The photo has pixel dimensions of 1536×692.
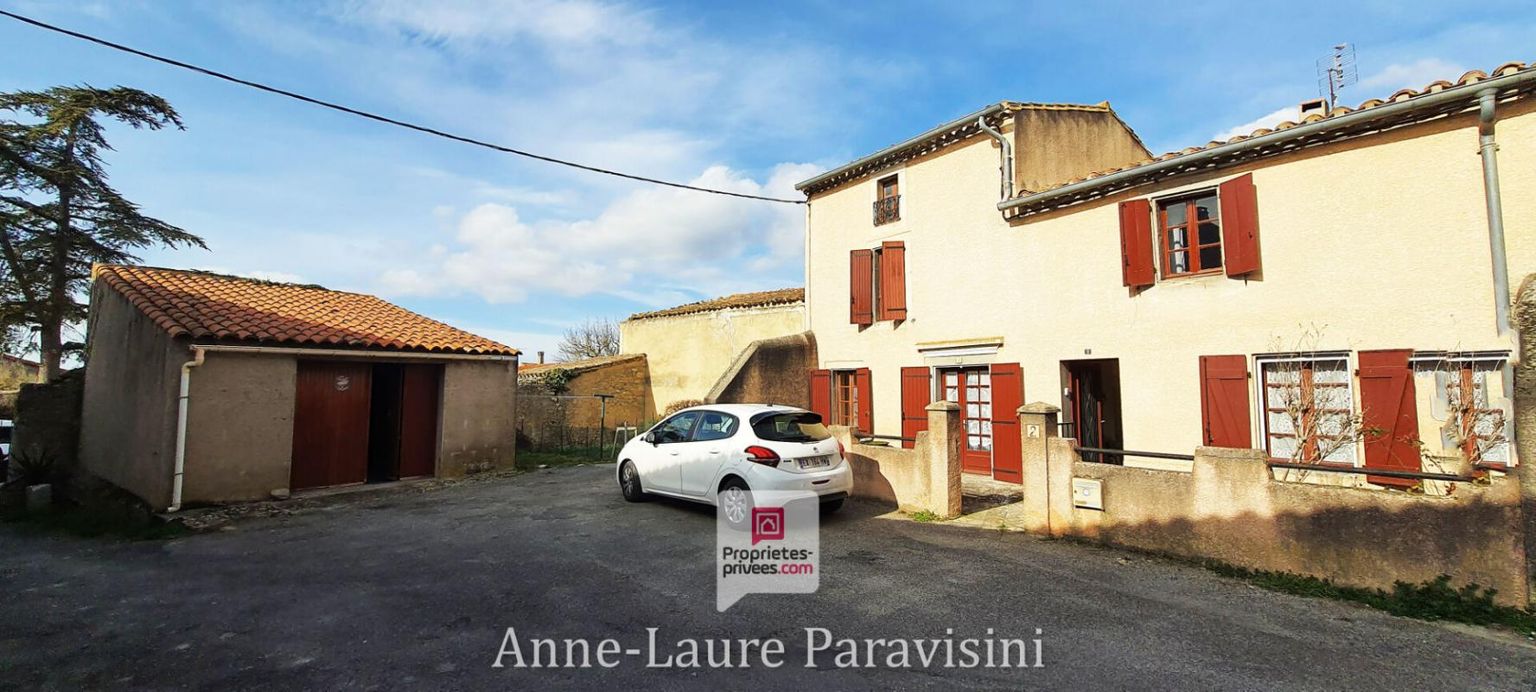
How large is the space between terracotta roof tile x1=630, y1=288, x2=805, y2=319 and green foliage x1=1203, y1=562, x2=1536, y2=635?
42.7 ft

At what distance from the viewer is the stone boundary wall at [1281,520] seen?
456cm

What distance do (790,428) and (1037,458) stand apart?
282 centimetres

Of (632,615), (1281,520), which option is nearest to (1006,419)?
(1281,520)

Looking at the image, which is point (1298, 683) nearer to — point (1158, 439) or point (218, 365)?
point (1158, 439)

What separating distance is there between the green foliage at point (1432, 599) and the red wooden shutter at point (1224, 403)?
343 centimetres

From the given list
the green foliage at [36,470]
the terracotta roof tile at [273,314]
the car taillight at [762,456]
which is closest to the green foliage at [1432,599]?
the car taillight at [762,456]

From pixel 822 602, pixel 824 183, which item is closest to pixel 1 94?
pixel 824 183

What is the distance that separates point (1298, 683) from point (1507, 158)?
6.83m

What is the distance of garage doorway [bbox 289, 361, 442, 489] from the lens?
10.3 m

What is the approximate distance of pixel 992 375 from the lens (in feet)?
35.7

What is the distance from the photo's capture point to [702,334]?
2061 cm

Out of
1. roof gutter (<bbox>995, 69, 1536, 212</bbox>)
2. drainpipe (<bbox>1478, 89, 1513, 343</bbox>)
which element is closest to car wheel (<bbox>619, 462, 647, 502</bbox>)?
roof gutter (<bbox>995, 69, 1536, 212</bbox>)

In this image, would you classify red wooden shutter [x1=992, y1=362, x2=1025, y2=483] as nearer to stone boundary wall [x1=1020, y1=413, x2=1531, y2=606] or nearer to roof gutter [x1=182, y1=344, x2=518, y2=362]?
stone boundary wall [x1=1020, y1=413, x2=1531, y2=606]

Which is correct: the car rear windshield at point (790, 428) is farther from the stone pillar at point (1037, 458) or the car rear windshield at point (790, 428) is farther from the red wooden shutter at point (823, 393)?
the red wooden shutter at point (823, 393)
